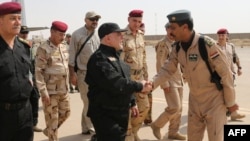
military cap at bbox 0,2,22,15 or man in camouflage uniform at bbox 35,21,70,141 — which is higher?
military cap at bbox 0,2,22,15

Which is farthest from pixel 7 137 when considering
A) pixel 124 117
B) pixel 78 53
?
pixel 78 53

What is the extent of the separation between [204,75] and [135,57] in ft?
6.82

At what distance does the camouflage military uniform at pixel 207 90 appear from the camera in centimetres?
378

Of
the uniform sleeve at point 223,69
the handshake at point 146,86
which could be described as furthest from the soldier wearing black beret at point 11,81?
the uniform sleeve at point 223,69

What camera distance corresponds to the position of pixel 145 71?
608cm

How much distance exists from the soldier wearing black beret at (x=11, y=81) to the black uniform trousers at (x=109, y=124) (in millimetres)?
747

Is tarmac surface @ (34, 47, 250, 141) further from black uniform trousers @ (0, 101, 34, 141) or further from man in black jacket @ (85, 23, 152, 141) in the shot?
black uniform trousers @ (0, 101, 34, 141)

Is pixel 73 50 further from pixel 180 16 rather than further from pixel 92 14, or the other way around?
pixel 180 16

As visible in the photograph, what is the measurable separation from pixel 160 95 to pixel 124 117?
6681 mm

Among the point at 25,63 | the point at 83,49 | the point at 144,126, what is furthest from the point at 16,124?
the point at 144,126

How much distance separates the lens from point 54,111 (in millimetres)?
5414

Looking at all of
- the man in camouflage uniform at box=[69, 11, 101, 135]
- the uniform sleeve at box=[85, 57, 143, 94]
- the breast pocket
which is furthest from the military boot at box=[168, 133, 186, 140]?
the breast pocket

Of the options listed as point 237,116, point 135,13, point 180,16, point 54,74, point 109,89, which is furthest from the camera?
point 237,116

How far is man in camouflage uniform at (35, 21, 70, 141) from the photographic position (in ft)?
17.3
